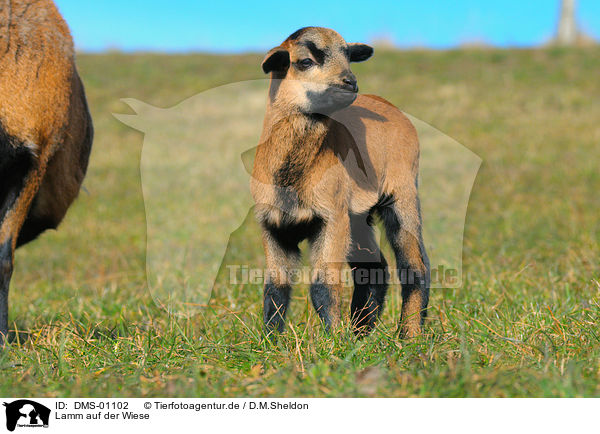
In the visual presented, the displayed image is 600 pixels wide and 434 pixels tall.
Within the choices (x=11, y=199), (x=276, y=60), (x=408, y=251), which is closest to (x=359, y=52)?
(x=276, y=60)

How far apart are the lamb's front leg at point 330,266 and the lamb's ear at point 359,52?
90cm

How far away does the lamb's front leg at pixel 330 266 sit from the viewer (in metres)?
3.36

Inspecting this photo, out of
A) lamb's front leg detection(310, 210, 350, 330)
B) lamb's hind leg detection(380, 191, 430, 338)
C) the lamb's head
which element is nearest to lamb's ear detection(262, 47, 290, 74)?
the lamb's head

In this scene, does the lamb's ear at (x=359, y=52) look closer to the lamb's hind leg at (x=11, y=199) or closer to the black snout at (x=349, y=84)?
the black snout at (x=349, y=84)

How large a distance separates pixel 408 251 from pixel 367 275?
0.44 m

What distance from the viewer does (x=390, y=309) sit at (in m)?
4.56

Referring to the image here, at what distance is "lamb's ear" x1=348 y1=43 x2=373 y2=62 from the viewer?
3.49 meters

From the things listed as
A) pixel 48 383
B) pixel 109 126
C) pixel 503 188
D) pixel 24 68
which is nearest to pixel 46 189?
pixel 24 68

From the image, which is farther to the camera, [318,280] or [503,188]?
[503,188]

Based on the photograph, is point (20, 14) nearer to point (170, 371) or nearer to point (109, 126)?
point (170, 371)

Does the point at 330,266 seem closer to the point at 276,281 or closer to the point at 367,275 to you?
the point at 276,281

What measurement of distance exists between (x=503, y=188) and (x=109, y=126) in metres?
9.92

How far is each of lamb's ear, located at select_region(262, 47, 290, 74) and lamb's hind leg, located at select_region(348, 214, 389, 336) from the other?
116cm

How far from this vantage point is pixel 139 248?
8.25 m
